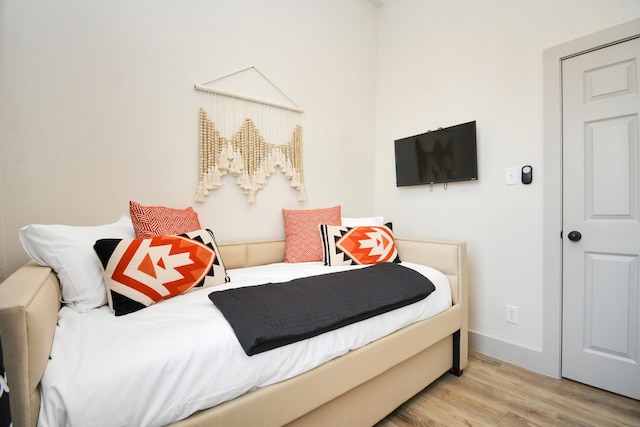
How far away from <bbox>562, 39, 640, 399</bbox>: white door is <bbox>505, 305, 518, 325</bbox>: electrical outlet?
0.25 m

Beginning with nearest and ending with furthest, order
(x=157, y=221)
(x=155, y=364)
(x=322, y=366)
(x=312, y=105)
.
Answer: (x=155, y=364), (x=322, y=366), (x=157, y=221), (x=312, y=105)

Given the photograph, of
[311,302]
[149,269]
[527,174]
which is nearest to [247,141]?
[149,269]

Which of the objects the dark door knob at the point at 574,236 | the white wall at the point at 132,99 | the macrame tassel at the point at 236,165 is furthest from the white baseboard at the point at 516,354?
the macrame tassel at the point at 236,165

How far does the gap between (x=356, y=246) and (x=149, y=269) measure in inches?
47.2

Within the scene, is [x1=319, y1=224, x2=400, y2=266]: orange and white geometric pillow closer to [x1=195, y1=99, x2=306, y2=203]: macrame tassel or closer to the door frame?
[x1=195, y1=99, x2=306, y2=203]: macrame tassel

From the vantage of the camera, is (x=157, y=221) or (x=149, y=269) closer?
(x=149, y=269)

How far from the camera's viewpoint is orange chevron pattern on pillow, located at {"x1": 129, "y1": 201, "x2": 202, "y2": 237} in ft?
4.50

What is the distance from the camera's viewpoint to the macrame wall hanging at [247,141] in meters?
1.85

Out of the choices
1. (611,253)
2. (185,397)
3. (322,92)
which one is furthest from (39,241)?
(611,253)

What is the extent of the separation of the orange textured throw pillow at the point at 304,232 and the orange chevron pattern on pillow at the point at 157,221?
690 millimetres

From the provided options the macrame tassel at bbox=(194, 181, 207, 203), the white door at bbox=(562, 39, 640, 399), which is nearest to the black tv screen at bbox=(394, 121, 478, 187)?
the white door at bbox=(562, 39, 640, 399)

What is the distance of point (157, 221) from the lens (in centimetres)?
142

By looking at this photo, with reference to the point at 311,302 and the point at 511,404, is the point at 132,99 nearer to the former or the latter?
the point at 311,302

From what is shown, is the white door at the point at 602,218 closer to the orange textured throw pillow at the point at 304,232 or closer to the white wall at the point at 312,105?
the white wall at the point at 312,105
